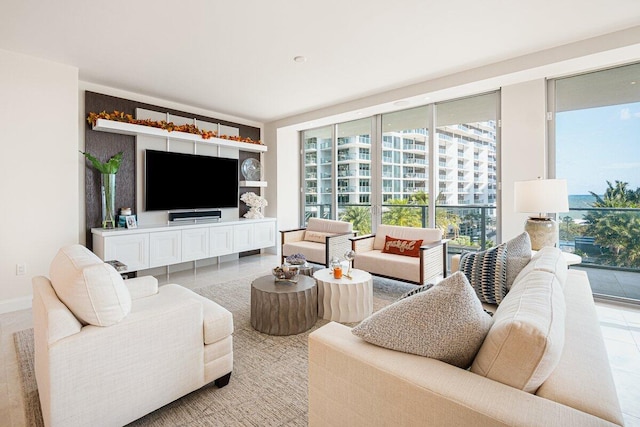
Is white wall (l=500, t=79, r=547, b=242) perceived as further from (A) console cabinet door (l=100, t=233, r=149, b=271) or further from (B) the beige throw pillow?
(A) console cabinet door (l=100, t=233, r=149, b=271)

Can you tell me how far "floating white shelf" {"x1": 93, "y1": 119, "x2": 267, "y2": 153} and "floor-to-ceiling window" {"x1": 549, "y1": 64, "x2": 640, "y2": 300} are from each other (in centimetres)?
461

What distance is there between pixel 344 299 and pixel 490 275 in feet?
4.09

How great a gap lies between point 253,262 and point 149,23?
12.4ft

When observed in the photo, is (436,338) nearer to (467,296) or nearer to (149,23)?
(467,296)

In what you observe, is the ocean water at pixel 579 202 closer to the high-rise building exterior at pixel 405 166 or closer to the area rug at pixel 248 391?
the high-rise building exterior at pixel 405 166

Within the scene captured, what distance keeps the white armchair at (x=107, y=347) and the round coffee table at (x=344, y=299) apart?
1273 mm

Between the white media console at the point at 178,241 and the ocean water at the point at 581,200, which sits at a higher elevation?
the ocean water at the point at 581,200

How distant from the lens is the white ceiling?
251cm

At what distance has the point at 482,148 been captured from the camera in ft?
14.2

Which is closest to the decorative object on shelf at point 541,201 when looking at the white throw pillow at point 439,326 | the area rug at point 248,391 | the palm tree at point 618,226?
the palm tree at point 618,226

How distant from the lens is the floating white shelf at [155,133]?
159 inches

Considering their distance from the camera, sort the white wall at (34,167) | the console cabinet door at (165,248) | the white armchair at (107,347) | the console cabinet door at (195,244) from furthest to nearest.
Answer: the console cabinet door at (195,244) < the console cabinet door at (165,248) < the white wall at (34,167) < the white armchair at (107,347)

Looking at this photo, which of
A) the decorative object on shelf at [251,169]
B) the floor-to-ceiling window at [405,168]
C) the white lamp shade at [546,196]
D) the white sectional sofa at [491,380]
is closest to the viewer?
the white sectional sofa at [491,380]

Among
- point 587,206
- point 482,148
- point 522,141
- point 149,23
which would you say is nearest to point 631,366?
point 587,206
